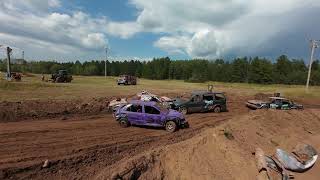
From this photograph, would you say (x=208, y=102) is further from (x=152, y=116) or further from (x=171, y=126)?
(x=152, y=116)

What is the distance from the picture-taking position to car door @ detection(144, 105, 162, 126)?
2162 centimetres

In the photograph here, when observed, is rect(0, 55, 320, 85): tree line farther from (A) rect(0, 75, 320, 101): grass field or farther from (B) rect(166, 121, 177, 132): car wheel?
(B) rect(166, 121, 177, 132): car wheel

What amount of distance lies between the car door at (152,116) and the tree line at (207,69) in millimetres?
91170

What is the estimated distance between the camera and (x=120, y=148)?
1750 centimetres

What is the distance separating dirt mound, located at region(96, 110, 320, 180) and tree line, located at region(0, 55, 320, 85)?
285ft

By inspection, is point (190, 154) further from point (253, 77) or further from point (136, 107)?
point (253, 77)

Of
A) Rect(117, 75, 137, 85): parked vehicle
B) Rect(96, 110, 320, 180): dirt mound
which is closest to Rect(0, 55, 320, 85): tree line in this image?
Rect(117, 75, 137, 85): parked vehicle

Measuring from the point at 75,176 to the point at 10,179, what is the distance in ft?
7.11

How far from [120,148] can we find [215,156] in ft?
15.1

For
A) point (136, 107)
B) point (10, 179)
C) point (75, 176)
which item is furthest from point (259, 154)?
point (10, 179)

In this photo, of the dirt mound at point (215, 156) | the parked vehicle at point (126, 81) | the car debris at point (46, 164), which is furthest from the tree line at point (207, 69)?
the car debris at point (46, 164)

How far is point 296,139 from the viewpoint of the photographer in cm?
2736

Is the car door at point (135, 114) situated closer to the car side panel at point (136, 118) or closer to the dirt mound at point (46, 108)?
the car side panel at point (136, 118)

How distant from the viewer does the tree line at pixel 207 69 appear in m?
119
